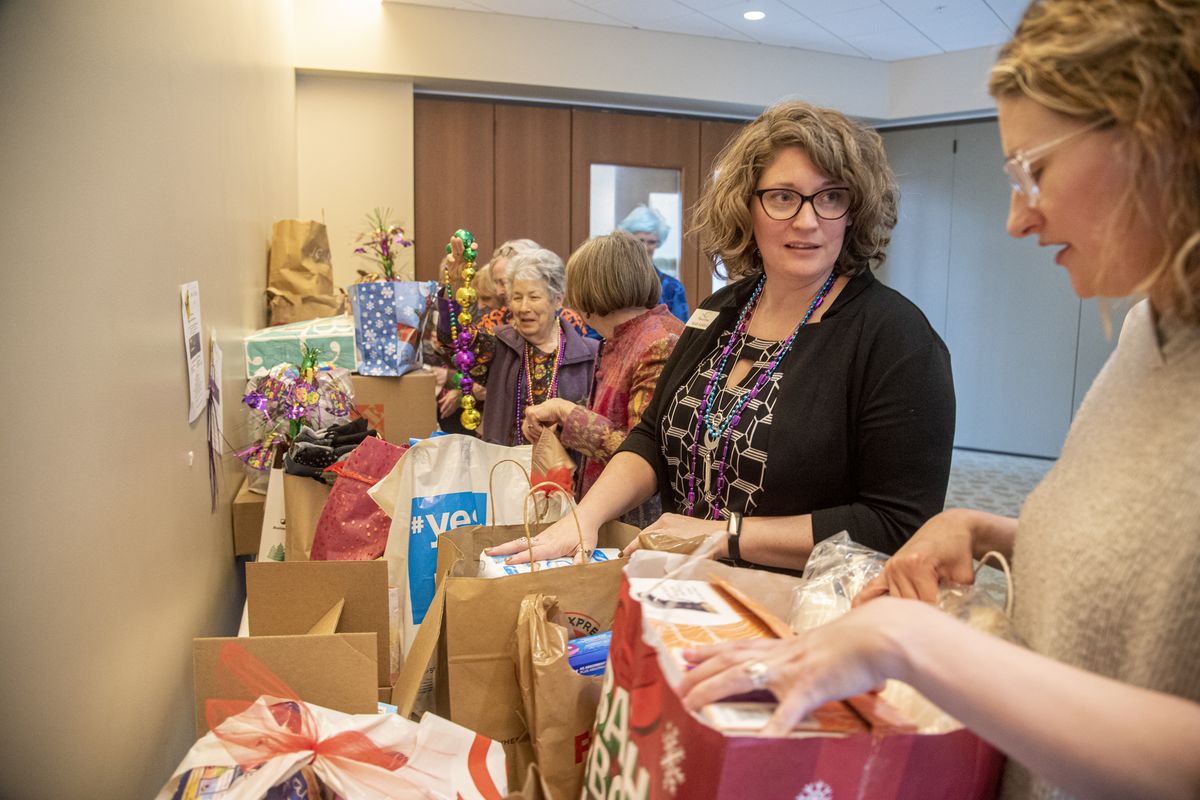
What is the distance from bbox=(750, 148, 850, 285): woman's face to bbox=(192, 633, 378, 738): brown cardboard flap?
2.86ft

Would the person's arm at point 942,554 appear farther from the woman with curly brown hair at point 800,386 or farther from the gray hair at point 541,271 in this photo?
the gray hair at point 541,271

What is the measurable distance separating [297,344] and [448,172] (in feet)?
10.5

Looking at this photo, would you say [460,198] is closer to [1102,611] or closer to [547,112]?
[547,112]

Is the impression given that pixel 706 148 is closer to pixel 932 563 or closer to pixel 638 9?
pixel 638 9

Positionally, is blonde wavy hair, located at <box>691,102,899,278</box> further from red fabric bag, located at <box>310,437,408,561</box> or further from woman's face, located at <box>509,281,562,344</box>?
woman's face, located at <box>509,281,562,344</box>

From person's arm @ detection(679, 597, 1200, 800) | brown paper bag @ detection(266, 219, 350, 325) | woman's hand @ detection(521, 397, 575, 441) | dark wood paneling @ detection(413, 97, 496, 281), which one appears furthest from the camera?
dark wood paneling @ detection(413, 97, 496, 281)

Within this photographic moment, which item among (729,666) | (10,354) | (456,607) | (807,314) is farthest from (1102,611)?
(10,354)

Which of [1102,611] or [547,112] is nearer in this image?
[1102,611]

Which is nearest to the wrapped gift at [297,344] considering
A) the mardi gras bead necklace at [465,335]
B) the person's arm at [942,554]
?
the mardi gras bead necklace at [465,335]

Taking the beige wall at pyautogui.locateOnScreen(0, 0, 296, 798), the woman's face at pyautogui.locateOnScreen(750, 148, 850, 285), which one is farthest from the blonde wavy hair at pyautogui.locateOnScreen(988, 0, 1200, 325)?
the beige wall at pyautogui.locateOnScreen(0, 0, 296, 798)

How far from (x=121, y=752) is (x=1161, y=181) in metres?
1.33

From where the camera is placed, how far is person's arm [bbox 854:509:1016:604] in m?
0.89

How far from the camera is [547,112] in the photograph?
6.08 m

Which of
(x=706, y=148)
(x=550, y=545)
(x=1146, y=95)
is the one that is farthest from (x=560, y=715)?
(x=706, y=148)
